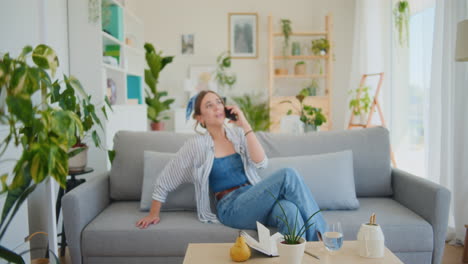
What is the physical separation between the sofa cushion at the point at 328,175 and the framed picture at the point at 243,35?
13.8 feet

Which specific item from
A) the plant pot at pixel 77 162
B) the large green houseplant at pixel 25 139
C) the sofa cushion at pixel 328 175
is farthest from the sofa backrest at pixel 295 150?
the large green houseplant at pixel 25 139

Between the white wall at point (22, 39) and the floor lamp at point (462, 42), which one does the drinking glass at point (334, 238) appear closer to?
the white wall at point (22, 39)

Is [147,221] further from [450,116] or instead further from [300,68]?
[300,68]

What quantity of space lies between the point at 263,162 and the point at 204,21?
4.59m

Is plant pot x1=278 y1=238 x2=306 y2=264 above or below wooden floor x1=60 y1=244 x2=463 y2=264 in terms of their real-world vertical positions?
above

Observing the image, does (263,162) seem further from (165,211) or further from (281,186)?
(165,211)

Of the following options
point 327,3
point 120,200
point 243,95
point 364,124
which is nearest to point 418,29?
point 364,124

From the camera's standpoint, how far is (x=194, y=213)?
2.33 m

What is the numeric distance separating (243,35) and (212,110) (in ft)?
14.3

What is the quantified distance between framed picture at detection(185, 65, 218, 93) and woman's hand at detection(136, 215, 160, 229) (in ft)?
14.4

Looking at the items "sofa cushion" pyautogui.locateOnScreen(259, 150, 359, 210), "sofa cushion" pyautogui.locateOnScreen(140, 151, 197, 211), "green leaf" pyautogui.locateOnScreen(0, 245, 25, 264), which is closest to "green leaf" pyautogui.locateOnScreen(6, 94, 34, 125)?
"green leaf" pyautogui.locateOnScreen(0, 245, 25, 264)

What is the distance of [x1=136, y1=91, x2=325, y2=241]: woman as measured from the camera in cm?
203

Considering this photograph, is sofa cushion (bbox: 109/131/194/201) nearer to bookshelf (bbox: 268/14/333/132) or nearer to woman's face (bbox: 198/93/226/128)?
woman's face (bbox: 198/93/226/128)

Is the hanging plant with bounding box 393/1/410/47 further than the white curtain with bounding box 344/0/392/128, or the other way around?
the white curtain with bounding box 344/0/392/128
